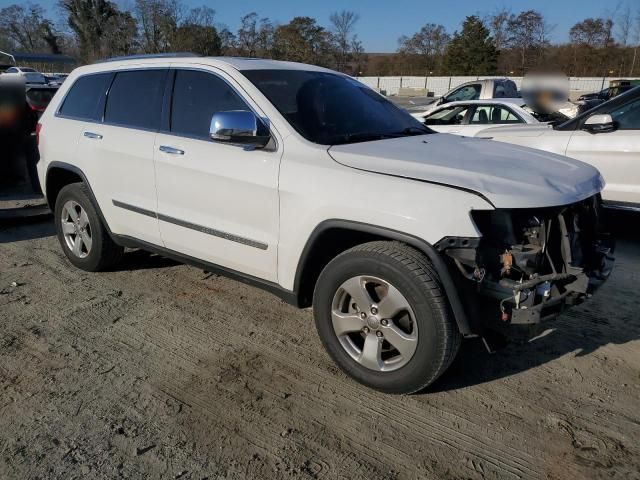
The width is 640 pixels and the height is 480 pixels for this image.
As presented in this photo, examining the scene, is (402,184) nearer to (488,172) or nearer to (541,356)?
(488,172)

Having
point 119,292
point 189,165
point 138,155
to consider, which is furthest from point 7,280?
point 189,165

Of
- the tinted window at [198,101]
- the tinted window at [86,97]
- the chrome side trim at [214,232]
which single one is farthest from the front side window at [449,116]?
the chrome side trim at [214,232]

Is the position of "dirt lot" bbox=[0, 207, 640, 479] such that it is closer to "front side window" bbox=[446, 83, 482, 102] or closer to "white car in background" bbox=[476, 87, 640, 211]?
"white car in background" bbox=[476, 87, 640, 211]

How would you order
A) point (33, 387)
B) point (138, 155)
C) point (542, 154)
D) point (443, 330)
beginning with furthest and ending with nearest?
point (138, 155) < point (542, 154) < point (33, 387) < point (443, 330)

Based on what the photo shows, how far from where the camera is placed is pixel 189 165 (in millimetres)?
3584

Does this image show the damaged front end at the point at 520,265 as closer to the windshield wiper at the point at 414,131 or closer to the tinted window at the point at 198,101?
the windshield wiper at the point at 414,131

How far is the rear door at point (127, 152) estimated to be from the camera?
3.94 metres

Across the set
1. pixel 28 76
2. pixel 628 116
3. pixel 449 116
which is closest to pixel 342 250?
pixel 628 116

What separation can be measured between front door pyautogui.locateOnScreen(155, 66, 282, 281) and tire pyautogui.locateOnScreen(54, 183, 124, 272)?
3.07 ft

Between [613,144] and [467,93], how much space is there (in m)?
8.78

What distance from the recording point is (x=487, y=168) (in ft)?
9.33

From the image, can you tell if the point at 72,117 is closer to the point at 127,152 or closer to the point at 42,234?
the point at 127,152

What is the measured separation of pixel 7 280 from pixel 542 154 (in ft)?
14.6

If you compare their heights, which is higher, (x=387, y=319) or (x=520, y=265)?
(x=520, y=265)
